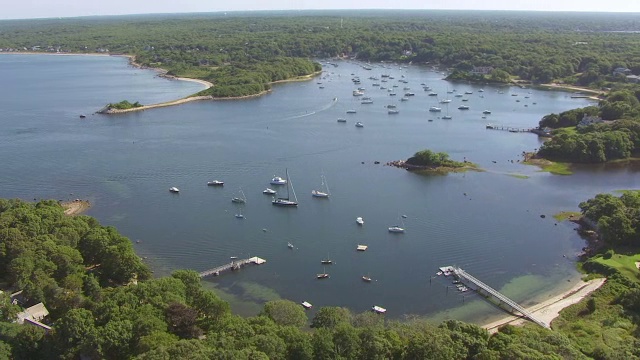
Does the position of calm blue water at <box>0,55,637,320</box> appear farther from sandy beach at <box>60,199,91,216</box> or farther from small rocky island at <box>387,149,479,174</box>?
small rocky island at <box>387,149,479,174</box>

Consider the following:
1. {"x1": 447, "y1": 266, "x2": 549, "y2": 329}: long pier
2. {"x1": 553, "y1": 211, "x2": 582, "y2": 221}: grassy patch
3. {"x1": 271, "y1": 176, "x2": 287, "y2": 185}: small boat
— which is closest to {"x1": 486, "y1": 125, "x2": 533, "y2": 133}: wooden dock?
{"x1": 553, "y1": 211, "x2": 582, "y2": 221}: grassy patch

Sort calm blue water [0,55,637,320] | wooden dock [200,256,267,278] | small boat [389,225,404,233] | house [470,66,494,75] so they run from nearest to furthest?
wooden dock [200,256,267,278]
calm blue water [0,55,637,320]
small boat [389,225,404,233]
house [470,66,494,75]

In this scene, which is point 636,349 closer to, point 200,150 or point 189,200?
point 189,200

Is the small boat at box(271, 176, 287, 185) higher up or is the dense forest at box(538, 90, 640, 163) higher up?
the dense forest at box(538, 90, 640, 163)

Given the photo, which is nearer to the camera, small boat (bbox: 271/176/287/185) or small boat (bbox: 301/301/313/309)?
small boat (bbox: 301/301/313/309)

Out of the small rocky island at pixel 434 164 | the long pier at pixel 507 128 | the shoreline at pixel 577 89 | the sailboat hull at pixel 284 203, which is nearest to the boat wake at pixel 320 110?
the long pier at pixel 507 128

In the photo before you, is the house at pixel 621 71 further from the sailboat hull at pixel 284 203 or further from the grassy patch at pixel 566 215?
the sailboat hull at pixel 284 203

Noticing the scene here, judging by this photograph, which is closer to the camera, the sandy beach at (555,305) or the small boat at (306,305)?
the sandy beach at (555,305)

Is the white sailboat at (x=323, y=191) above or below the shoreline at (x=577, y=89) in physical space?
below
